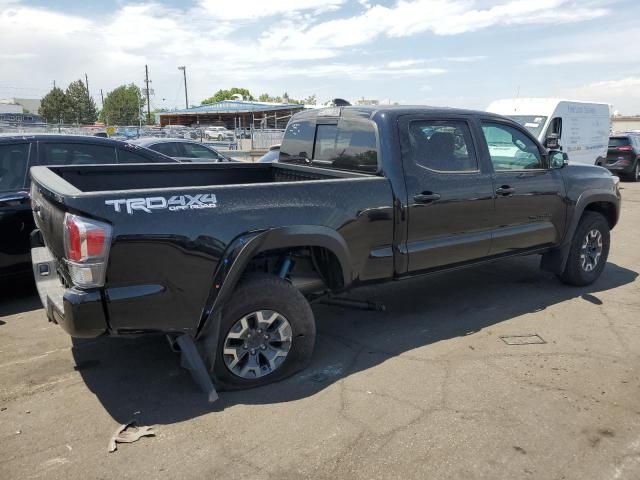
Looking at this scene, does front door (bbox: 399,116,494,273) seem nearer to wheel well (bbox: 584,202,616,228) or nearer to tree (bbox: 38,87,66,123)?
wheel well (bbox: 584,202,616,228)

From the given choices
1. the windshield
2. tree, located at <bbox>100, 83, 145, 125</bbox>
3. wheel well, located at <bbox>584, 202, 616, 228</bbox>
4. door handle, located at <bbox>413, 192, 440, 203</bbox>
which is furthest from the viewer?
tree, located at <bbox>100, 83, 145, 125</bbox>

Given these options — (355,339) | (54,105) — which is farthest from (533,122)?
(54,105)

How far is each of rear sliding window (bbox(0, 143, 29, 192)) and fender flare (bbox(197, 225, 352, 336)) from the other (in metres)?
3.00

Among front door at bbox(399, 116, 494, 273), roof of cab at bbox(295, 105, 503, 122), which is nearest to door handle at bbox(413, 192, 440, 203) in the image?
front door at bbox(399, 116, 494, 273)

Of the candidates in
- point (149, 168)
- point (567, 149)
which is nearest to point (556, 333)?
point (149, 168)

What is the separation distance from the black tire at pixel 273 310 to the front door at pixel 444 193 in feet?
3.79

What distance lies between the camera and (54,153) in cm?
544

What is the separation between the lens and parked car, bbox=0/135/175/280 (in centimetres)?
495

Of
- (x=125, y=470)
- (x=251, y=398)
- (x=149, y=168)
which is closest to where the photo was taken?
(x=125, y=470)

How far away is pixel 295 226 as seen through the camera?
359 cm

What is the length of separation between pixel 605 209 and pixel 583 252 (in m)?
0.70

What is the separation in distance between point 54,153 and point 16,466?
3548 mm

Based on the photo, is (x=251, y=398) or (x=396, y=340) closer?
(x=251, y=398)

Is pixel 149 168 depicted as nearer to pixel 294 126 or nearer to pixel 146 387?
pixel 294 126
